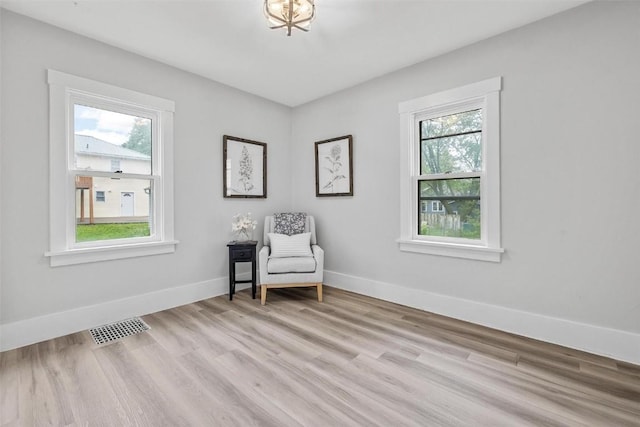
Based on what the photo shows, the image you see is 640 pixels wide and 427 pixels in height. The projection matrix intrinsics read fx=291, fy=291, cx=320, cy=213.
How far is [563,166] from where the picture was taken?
7.50ft

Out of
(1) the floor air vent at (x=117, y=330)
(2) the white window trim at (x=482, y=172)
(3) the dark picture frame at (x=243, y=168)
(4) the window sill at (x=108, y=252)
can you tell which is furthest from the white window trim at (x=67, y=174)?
(2) the white window trim at (x=482, y=172)

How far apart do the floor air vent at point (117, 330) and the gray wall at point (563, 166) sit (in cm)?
270

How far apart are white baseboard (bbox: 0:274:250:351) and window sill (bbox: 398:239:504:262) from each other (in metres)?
2.30

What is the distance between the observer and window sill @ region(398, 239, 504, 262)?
2.62 metres

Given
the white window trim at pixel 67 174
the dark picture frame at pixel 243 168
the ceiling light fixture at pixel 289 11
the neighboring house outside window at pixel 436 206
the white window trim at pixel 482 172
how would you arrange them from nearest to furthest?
the ceiling light fixture at pixel 289 11 → the white window trim at pixel 67 174 → the white window trim at pixel 482 172 → the neighboring house outside window at pixel 436 206 → the dark picture frame at pixel 243 168

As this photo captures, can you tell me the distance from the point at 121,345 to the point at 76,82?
7.39 feet

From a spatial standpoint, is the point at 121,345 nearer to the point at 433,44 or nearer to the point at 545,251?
the point at 545,251

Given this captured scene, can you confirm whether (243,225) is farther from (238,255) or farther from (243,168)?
(243,168)

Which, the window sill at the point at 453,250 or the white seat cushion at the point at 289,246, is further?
the white seat cushion at the point at 289,246

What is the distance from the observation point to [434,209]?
10.1 feet

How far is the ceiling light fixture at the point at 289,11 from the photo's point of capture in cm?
193

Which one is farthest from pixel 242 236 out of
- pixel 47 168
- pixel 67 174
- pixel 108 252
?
pixel 47 168

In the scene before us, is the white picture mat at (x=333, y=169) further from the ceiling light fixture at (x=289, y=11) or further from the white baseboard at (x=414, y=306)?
the ceiling light fixture at (x=289, y=11)

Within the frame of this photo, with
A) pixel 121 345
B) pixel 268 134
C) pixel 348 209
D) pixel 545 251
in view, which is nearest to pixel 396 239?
pixel 348 209
